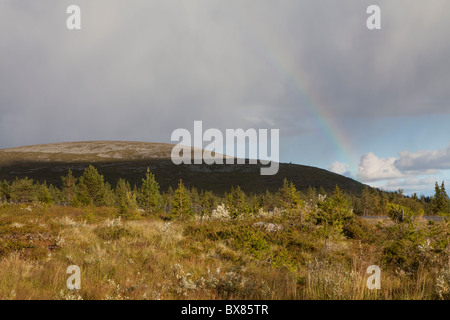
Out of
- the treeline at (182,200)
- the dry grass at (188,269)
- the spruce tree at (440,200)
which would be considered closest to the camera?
the dry grass at (188,269)

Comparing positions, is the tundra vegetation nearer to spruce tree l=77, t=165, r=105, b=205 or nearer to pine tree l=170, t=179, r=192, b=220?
pine tree l=170, t=179, r=192, b=220

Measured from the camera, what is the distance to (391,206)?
9578 millimetres

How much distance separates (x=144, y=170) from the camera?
133750 millimetres

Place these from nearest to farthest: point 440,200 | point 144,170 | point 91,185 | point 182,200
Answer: point 182,200 → point 91,185 → point 440,200 → point 144,170

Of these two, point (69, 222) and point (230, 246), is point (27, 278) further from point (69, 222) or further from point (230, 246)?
point (69, 222)

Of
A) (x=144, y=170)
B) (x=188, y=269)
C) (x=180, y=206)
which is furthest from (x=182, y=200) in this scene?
(x=144, y=170)

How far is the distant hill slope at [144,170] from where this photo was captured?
12100 centimetres

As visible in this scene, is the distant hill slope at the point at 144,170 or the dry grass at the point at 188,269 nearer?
the dry grass at the point at 188,269

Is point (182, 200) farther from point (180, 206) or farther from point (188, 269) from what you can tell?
point (188, 269)

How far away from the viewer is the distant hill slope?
397 ft

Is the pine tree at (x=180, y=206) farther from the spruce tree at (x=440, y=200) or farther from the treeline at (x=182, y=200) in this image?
the spruce tree at (x=440, y=200)

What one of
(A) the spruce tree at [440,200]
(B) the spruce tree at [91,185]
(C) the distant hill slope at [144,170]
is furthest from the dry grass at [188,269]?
(C) the distant hill slope at [144,170]

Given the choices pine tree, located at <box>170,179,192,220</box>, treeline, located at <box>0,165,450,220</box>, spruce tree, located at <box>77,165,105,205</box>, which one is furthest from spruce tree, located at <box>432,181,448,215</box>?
spruce tree, located at <box>77,165,105,205</box>

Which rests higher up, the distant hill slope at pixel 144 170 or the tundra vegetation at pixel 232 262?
the distant hill slope at pixel 144 170
